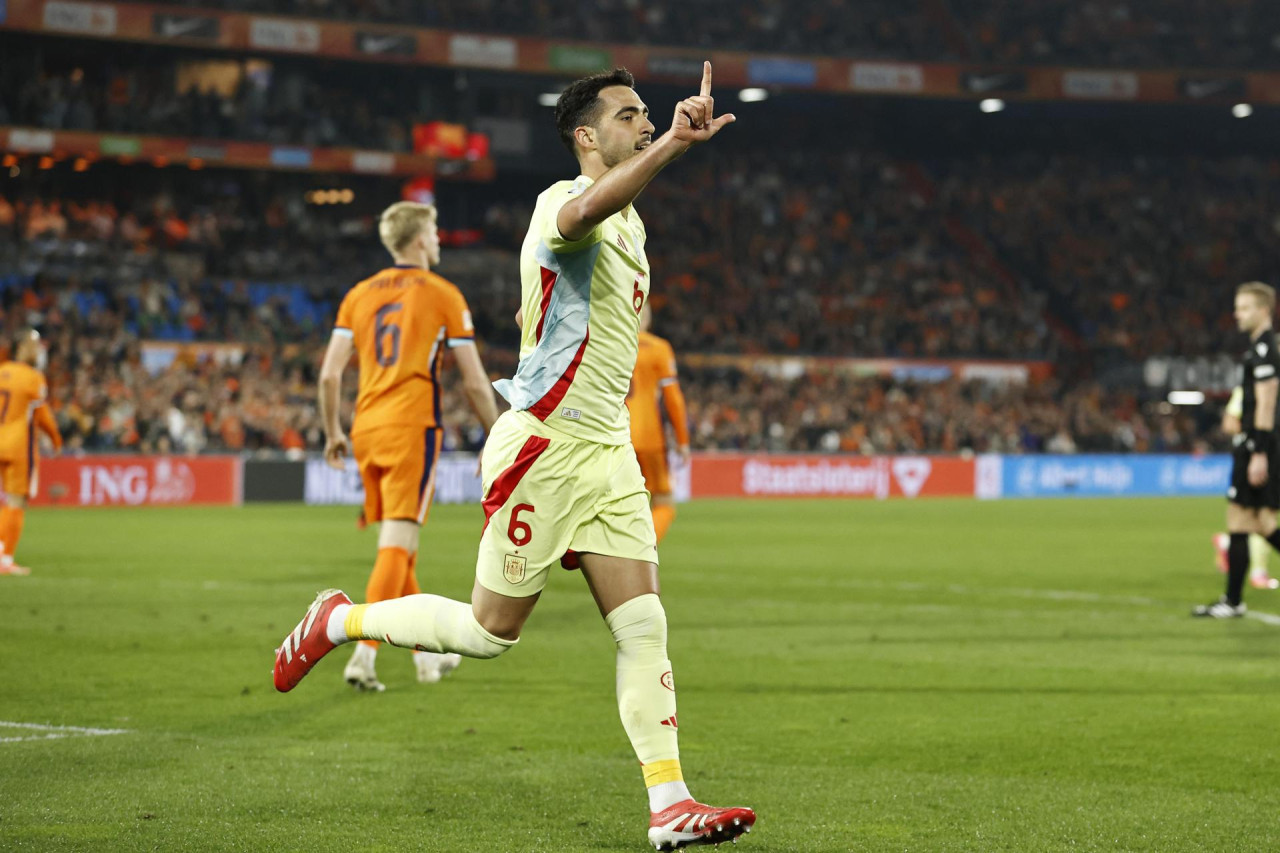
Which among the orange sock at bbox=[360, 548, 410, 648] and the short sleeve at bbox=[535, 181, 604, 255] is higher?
the short sleeve at bbox=[535, 181, 604, 255]

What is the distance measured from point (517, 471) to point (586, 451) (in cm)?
22

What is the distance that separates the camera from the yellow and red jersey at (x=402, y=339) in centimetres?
779

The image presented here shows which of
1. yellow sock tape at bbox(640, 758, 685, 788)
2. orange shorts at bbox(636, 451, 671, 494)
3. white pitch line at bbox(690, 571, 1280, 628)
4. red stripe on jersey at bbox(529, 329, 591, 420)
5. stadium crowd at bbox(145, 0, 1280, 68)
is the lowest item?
white pitch line at bbox(690, 571, 1280, 628)

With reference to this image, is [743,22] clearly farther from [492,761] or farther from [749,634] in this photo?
[492,761]

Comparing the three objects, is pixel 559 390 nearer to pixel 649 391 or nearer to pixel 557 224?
pixel 557 224

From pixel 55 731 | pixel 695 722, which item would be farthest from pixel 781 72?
pixel 55 731

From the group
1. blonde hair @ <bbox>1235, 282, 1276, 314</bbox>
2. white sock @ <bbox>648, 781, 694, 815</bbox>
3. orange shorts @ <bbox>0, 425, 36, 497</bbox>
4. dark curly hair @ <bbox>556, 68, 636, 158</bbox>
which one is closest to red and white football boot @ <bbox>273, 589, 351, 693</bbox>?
white sock @ <bbox>648, 781, 694, 815</bbox>

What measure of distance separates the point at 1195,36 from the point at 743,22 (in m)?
14.6

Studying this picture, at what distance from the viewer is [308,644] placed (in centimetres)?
537

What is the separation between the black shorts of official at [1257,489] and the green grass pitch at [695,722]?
91cm

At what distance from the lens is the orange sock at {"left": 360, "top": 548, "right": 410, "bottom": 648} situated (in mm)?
7582

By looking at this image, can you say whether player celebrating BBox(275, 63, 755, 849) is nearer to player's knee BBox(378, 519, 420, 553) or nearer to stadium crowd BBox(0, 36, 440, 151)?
player's knee BBox(378, 519, 420, 553)

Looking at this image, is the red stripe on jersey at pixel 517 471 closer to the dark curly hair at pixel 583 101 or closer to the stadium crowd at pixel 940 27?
the dark curly hair at pixel 583 101

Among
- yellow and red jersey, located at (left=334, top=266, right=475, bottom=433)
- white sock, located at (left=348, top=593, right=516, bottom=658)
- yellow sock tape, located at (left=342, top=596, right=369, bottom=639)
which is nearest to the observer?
white sock, located at (left=348, top=593, right=516, bottom=658)
